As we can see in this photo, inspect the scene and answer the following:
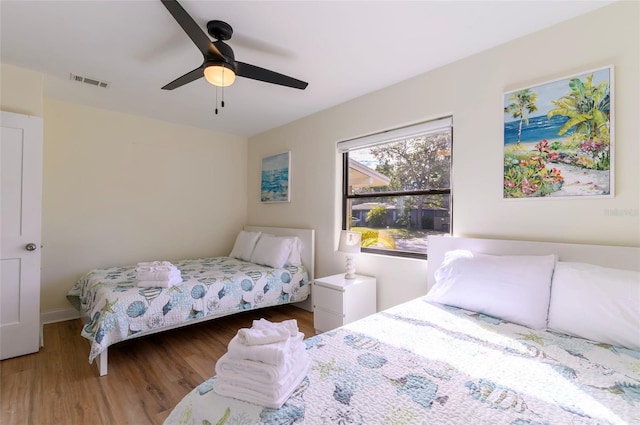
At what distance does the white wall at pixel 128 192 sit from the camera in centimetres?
326

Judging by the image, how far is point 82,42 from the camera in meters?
2.16

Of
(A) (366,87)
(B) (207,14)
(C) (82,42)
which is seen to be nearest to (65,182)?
(C) (82,42)

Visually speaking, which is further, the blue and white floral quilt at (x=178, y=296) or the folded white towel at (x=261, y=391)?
the blue and white floral quilt at (x=178, y=296)

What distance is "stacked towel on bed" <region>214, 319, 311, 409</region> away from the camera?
0.95m

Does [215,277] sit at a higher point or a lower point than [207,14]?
lower

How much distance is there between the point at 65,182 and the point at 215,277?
2119 millimetres

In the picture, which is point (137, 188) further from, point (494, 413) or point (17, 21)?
point (494, 413)

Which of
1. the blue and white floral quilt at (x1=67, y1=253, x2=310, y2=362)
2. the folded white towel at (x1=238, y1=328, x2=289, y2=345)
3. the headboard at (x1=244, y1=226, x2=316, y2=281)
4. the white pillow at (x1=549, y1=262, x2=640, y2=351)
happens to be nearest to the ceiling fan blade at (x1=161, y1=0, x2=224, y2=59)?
the folded white towel at (x1=238, y1=328, x2=289, y2=345)

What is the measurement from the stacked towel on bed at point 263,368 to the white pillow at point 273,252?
224cm

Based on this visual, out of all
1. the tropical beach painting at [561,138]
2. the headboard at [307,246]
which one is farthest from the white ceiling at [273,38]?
the headboard at [307,246]

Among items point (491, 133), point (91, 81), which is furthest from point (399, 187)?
point (91, 81)

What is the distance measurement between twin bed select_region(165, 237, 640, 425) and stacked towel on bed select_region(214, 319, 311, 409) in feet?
0.10

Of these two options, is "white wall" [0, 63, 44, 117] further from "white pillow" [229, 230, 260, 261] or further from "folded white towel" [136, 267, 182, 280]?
"white pillow" [229, 230, 260, 261]

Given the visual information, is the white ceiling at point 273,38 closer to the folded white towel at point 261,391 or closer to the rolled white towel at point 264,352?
the rolled white towel at point 264,352
